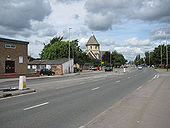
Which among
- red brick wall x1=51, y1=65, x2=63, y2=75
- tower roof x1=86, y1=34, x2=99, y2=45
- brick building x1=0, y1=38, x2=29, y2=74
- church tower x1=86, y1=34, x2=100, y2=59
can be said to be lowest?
red brick wall x1=51, y1=65, x2=63, y2=75

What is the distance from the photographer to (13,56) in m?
38.8

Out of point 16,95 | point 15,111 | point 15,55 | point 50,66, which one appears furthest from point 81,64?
point 15,111

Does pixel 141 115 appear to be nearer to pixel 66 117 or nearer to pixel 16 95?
pixel 66 117

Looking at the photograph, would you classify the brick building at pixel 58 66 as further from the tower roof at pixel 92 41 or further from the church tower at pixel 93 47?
the tower roof at pixel 92 41

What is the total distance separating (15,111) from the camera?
26.8ft

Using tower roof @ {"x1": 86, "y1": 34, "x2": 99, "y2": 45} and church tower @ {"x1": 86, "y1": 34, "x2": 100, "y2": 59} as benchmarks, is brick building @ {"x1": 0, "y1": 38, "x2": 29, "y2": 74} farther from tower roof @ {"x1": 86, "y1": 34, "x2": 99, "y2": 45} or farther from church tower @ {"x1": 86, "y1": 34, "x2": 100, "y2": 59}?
tower roof @ {"x1": 86, "y1": 34, "x2": 99, "y2": 45}

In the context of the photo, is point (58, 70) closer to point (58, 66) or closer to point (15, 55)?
point (58, 66)

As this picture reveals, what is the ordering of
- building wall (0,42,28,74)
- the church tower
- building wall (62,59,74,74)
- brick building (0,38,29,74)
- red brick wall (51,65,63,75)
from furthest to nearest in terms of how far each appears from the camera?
1. the church tower
2. building wall (62,59,74,74)
3. red brick wall (51,65,63,75)
4. brick building (0,38,29,74)
5. building wall (0,42,28,74)

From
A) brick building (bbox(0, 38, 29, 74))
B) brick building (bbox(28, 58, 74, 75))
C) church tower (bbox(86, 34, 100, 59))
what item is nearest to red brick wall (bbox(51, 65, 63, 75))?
brick building (bbox(28, 58, 74, 75))

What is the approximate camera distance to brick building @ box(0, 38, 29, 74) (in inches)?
1441

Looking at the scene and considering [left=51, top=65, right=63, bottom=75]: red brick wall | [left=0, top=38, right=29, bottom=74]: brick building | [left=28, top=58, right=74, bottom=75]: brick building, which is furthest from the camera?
[left=28, top=58, right=74, bottom=75]: brick building

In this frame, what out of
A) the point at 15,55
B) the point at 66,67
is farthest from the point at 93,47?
the point at 15,55

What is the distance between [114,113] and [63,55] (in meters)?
64.6

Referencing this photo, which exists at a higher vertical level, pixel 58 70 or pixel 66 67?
pixel 66 67
